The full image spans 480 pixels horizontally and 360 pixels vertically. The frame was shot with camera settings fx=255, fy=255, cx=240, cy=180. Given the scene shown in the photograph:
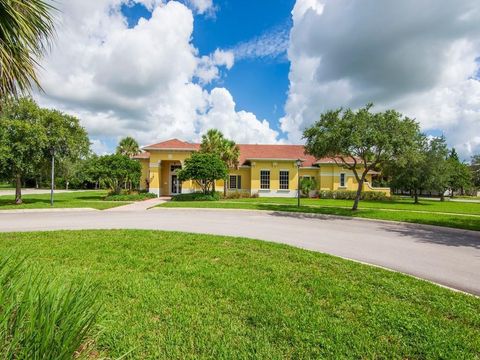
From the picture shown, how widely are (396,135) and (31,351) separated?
16.9m

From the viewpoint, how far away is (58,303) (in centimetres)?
234

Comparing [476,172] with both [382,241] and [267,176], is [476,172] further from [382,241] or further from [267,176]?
[382,241]

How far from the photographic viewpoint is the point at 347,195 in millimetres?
29703

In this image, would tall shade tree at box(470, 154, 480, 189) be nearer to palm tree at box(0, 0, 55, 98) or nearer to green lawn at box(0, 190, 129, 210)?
green lawn at box(0, 190, 129, 210)

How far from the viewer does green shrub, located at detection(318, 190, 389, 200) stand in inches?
1169

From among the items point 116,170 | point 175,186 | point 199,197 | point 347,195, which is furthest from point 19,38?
point 347,195

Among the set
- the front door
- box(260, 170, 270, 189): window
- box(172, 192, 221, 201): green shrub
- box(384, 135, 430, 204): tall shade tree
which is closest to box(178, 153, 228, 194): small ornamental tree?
box(172, 192, 221, 201): green shrub

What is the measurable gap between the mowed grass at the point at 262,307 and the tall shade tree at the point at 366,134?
1081 centimetres

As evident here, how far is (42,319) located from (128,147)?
3641cm

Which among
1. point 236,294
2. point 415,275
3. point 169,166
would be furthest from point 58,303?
point 169,166

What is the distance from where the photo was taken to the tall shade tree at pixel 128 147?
115 ft

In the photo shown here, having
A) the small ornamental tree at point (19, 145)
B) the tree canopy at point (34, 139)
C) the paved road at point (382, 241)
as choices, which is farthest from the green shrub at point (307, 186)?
the small ornamental tree at point (19, 145)

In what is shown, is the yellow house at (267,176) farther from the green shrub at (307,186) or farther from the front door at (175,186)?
the green shrub at (307,186)

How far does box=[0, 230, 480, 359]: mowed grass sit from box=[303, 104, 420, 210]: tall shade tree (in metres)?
10.8
